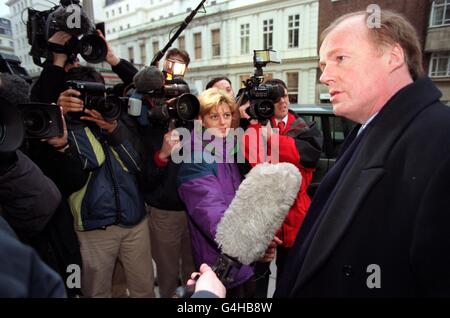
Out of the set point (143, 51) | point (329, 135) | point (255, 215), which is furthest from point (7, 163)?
point (143, 51)

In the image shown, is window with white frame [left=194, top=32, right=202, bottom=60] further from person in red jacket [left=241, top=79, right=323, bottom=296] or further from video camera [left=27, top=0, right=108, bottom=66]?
video camera [left=27, top=0, right=108, bottom=66]

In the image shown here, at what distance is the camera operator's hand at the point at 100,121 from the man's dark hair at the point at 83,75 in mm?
275

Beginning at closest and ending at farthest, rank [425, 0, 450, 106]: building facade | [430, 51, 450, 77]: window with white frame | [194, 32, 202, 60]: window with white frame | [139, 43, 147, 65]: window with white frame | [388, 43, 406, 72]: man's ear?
[388, 43, 406, 72]: man's ear
[425, 0, 450, 106]: building facade
[430, 51, 450, 77]: window with white frame
[194, 32, 202, 60]: window with white frame
[139, 43, 147, 65]: window with white frame

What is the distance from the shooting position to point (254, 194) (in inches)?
44.3

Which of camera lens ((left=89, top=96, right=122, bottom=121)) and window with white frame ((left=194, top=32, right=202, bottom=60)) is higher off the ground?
window with white frame ((left=194, top=32, right=202, bottom=60))

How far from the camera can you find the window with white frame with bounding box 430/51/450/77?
13.5 meters

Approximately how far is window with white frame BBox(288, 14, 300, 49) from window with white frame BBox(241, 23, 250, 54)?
2.75 meters

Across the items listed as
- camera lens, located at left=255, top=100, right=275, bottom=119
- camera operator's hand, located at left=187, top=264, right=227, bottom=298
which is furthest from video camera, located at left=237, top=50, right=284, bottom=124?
camera operator's hand, located at left=187, top=264, right=227, bottom=298

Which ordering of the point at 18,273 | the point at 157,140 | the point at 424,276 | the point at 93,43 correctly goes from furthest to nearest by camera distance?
the point at 157,140 < the point at 93,43 < the point at 424,276 < the point at 18,273

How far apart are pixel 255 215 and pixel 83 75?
4.58ft

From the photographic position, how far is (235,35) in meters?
18.8

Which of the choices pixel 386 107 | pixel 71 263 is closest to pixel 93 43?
pixel 71 263

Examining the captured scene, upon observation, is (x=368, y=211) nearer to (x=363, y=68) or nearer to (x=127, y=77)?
(x=363, y=68)
